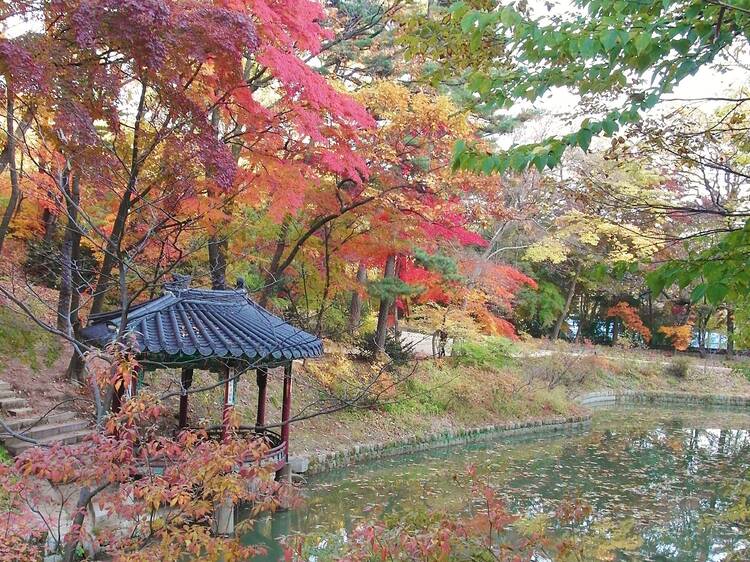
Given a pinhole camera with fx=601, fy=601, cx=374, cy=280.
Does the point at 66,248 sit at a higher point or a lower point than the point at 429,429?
higher

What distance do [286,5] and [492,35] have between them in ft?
15.8

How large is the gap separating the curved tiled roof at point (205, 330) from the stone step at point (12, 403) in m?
1.42

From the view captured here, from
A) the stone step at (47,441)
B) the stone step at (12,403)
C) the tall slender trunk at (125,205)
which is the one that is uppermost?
the tall slender trunk at (125,205)

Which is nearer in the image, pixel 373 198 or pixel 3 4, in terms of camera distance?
pixel 3 4

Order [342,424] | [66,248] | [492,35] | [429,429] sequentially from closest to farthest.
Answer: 1. [492,35]
2. [66,248]
3. [342,424]
4. [429,429]

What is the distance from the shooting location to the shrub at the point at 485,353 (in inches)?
671

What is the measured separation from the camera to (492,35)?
3646 millimetres

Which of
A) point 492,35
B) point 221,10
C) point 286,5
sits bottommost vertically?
point 492,35

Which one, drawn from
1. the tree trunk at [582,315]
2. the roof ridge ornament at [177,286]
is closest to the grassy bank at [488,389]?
the roof ridge ornament at [177,286]

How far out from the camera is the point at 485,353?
683 inches

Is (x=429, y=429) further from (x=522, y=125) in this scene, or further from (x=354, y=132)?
(x=522, y=125)

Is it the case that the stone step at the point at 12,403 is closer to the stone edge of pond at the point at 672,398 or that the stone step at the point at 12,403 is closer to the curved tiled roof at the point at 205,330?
Answer: the curved tiled roof at the point at 205,330

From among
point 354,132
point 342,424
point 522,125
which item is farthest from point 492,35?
point 522,125

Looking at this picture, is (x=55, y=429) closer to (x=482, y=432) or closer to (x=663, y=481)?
(x=482, y=432)
